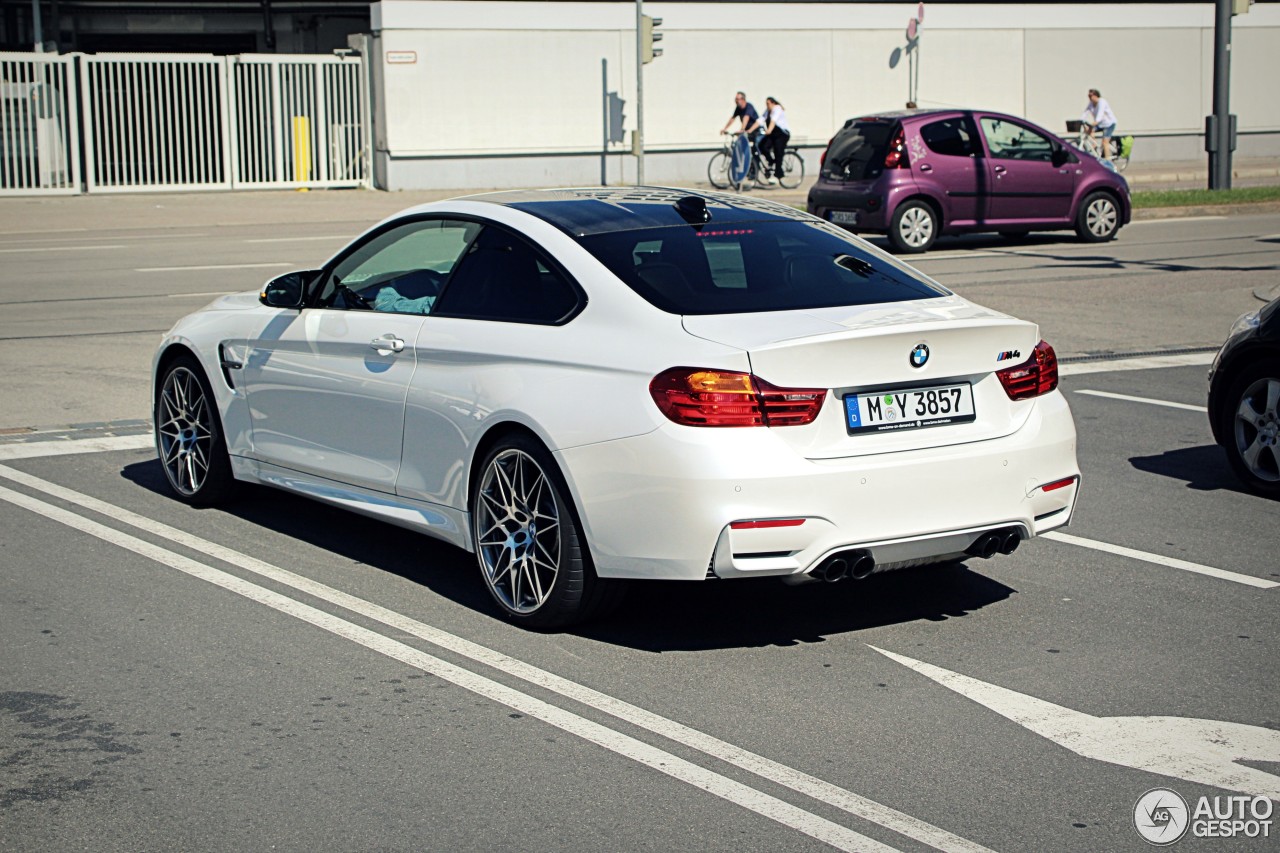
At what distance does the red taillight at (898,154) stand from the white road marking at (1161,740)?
16.1 meters

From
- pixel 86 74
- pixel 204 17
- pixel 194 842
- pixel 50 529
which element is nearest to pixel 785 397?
pixel 194 842

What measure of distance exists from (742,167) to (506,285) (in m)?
25.7

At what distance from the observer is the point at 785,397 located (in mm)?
5211

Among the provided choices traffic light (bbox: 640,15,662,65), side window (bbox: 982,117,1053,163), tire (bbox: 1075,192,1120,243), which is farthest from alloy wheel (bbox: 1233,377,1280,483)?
traffic light (bbox: 640,15,662,65)

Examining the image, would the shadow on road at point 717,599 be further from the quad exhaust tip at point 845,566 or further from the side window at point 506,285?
the side window at point 506,285

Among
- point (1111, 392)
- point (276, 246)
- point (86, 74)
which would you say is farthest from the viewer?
point (86, 74)

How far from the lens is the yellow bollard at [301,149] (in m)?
32.1

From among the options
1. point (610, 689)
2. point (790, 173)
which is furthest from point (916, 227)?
point (610, 689)

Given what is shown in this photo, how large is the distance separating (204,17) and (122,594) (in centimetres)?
3400

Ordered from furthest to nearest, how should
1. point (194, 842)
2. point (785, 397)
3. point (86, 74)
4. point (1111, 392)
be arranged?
point (86, 74) → point (1111, 392) → point (785, 397) → point (194, 842)

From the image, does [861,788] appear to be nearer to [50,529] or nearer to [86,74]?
[50,529]

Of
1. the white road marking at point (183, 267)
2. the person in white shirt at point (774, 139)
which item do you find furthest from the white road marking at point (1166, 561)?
the person in white shirt at point (774, 139)

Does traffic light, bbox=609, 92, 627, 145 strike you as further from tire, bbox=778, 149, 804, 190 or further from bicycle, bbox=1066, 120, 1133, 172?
bicycle, bbox=1066, 120, 1133, 172

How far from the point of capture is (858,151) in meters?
21.0
